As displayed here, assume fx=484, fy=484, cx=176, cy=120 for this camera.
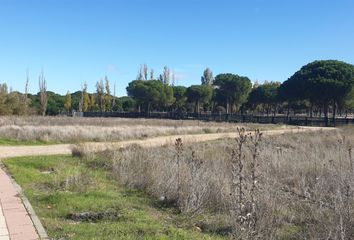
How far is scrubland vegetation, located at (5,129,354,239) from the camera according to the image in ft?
23.3

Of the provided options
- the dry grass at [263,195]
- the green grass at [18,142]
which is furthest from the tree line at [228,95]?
the dry grass at [263,195]

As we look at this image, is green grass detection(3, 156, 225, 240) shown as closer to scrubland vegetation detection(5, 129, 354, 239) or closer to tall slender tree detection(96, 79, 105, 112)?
scrubland vegetation detection(5, 129, 354, 239)

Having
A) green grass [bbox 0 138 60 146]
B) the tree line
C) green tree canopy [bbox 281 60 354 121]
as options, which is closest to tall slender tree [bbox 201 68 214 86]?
the tree line

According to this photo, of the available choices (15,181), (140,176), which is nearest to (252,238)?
(140,176)

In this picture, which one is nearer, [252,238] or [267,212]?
[252,238]

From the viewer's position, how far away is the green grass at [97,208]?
717cm

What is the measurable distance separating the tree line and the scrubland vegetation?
185 feet

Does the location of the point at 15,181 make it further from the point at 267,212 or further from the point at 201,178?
the point at 267,212

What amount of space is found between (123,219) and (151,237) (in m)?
1.49

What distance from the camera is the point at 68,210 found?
884cm

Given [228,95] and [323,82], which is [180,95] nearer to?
[228,95]

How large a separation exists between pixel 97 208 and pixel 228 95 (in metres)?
87.1

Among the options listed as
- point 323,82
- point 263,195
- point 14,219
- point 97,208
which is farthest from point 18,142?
point 323,82

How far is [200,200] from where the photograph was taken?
29.9 feet
